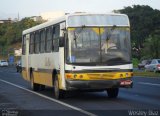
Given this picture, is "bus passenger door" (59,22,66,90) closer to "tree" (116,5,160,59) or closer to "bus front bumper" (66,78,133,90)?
Answer: "bus front bumper" (66,78,133,90)

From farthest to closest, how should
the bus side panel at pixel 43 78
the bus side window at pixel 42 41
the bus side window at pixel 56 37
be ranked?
the bus side window at pixel 42 41 → the bus side panel at pixel 43 78 → the bus side window at pixel 56 37

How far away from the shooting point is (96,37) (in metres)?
17.4

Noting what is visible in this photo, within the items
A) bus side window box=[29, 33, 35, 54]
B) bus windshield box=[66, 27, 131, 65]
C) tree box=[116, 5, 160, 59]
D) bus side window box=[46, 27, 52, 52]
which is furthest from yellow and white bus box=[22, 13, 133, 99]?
tree box=[116, 5, 160, 59]

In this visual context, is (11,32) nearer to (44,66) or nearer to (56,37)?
(44,66)

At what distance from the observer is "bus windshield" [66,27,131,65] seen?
678 inches

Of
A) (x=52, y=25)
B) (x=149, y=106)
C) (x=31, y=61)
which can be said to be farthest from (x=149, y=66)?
(x=149, y=106)

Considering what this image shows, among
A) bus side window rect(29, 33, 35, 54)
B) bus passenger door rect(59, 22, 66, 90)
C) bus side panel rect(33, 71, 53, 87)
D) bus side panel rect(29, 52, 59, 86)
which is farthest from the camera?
bus side window rect(29, 33, 35, 54)

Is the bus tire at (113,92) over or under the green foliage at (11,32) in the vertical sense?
under

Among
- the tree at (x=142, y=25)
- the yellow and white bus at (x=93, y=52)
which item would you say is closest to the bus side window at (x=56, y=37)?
the yellow and white bus at (x=93, y=52)

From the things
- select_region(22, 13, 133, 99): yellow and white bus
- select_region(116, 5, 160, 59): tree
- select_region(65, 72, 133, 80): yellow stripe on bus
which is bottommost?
select_region(65, 72, 133, 80): yellow stripe on bus

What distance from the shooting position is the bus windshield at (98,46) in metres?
17.2

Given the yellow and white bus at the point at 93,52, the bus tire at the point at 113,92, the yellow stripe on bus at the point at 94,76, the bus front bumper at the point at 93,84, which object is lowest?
the bus tire at the point at 113,92

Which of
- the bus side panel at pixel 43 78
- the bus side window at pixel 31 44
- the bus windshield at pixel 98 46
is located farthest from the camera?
the bus side window at pixel 31 44

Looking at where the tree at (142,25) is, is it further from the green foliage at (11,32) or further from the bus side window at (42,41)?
the bus side window at (42,41)
